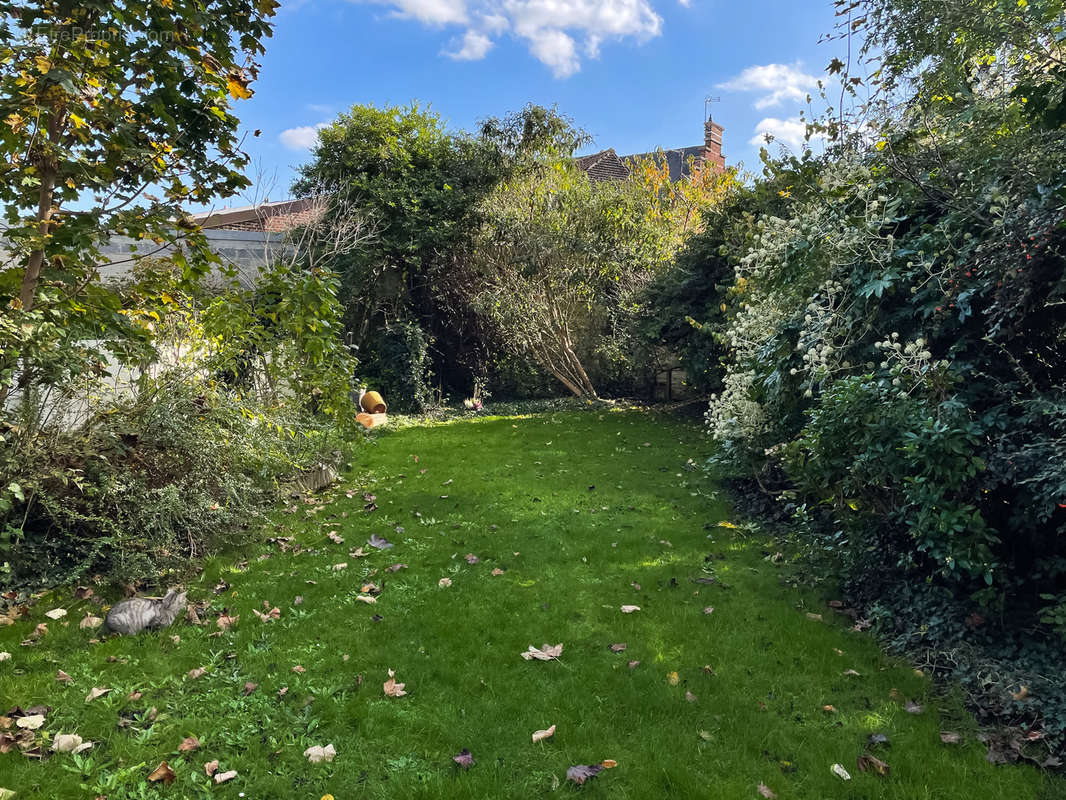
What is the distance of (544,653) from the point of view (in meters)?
3.64

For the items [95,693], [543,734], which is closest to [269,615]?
[95,693]

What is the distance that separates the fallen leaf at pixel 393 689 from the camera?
321cm

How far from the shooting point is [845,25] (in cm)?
531

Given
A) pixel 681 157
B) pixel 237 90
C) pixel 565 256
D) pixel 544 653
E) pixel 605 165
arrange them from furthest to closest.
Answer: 1. pixel 681 157
2. pixel 605 165
3. pixel 565 256
4. pixel 237 90
5. pixel 544 653

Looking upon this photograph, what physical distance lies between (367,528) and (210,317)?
2.59m

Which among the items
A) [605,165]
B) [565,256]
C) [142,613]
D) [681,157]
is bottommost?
[142,613]

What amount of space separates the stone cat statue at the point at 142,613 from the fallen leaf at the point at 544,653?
2.51 meters

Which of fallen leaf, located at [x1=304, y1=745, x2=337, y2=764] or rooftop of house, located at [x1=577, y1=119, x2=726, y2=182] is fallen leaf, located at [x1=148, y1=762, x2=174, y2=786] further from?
rooftop of house, located at [x1=577, y1=119, x2=726, y2=182]

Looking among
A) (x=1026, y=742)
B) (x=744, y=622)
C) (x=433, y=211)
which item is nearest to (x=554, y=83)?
(x=433, y=211)

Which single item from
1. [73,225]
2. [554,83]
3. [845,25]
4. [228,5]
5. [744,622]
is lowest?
[744,622]

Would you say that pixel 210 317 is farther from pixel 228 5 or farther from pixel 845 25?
pixel 845 25

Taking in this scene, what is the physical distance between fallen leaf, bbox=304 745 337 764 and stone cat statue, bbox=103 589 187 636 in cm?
189

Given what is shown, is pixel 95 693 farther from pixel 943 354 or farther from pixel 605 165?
pixel 605 165

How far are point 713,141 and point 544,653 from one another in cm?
2424
